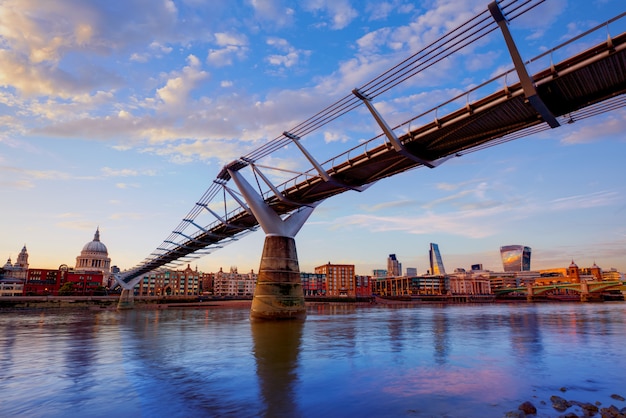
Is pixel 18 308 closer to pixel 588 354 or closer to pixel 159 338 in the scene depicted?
pixel 159 338

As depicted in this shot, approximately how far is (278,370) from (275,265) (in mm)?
22971

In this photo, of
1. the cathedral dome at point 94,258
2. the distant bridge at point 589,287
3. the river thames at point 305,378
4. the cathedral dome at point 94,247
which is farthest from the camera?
the cathedral dome at point 94,247

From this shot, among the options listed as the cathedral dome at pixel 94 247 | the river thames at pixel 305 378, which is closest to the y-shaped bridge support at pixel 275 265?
the river thames at pixel 305 378

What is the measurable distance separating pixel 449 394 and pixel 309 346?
11.8m

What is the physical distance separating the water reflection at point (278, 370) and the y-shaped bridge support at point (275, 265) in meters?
9.35

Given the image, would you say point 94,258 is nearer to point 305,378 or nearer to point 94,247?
point 94,247

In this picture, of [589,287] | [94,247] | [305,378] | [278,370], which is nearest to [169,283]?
[94,247]

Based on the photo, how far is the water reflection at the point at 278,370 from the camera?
10195 mm

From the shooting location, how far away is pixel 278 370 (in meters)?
15.1

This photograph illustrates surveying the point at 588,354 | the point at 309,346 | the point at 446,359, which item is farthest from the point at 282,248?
the point at 588,354

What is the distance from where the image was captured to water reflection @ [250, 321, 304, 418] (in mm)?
10195

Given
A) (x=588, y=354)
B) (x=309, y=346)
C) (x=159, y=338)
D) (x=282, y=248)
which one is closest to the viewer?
(x=588, y=354)

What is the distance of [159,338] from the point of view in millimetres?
27047

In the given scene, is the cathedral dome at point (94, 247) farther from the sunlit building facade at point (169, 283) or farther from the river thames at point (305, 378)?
the river thames at point (305, 378)
